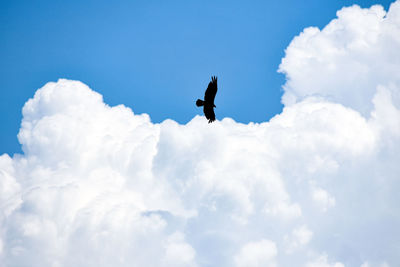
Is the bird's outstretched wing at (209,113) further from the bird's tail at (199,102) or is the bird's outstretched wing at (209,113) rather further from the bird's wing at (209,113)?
the bird's tail at (199,102)

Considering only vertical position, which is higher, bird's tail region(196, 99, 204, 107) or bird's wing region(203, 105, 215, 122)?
bird's tail region(196, 99, 204, 107)

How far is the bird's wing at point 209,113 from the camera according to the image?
39.9 meters

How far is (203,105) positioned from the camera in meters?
39.9

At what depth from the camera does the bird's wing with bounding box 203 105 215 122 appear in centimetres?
3988

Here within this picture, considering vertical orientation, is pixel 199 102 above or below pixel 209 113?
above

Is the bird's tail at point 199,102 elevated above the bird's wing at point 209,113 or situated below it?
above

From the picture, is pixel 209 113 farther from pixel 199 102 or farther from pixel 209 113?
pixel 199 102

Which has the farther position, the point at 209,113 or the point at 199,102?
the point at 209,113

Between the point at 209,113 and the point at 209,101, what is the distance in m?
1.15

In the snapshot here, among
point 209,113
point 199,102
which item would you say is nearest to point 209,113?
point 209,113

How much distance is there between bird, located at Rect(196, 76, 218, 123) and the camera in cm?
3903

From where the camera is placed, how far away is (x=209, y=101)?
39.6 metres

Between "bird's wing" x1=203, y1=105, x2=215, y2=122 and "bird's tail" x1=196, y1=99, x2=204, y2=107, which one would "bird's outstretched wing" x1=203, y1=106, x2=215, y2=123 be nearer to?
A: "bird's wing" x1=203, y1=105, x2=215, y2=122

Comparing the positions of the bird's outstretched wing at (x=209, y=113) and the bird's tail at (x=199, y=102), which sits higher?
the bird's tail at (x=199, y=102)
